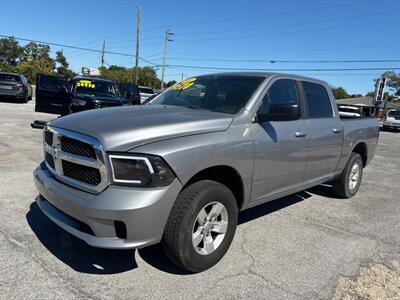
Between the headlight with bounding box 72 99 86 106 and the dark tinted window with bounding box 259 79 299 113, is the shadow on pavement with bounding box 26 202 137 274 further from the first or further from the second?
the headlight with bounding box 72 99 86 106

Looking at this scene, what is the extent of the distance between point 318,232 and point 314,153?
99 centimetres

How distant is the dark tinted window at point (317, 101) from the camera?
503 centimetres

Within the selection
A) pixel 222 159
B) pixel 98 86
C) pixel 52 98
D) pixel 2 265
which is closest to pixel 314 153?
pixel 222 159

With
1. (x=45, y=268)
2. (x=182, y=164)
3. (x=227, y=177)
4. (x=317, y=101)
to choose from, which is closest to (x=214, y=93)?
(x=227, y=177)

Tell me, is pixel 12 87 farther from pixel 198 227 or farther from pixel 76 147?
pixel 198 227

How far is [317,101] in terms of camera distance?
5.25 meters

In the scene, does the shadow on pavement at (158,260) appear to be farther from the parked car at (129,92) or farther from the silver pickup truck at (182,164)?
the parked car at (129,92)

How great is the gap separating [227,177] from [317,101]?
2.23m

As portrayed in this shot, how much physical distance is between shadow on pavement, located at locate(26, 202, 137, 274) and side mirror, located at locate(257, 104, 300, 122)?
1904mm

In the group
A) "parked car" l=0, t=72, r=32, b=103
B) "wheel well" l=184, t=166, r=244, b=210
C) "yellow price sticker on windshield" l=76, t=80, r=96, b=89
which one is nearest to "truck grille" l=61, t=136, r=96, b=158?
"wheel well" l=184, t=166, r=244, b=210

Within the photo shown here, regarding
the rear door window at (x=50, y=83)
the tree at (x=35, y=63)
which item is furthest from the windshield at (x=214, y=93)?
the tree at (x=35, y=63)

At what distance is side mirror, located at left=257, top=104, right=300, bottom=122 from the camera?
385 centimetres

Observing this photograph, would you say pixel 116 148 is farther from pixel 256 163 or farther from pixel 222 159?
pixel 256 163

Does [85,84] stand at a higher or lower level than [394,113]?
lower
